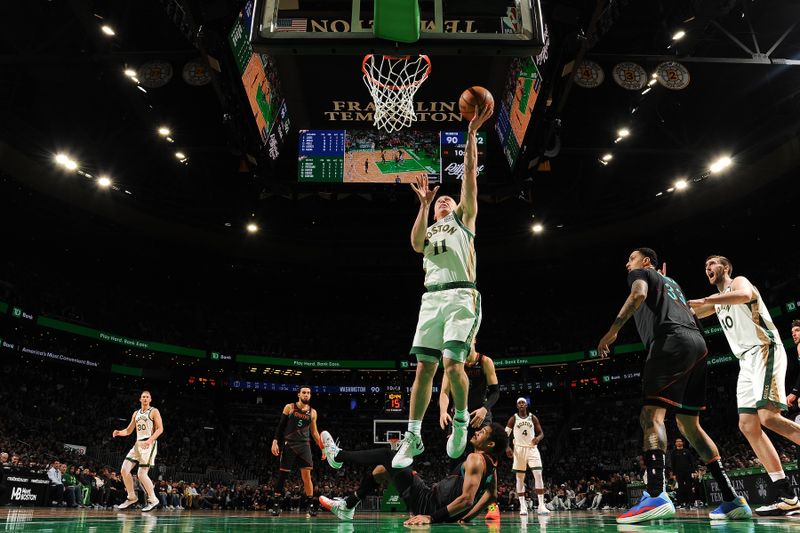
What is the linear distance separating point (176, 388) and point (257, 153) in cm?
2271

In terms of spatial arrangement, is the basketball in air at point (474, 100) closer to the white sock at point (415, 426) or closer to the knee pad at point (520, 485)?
the white sock at point (415, 426)

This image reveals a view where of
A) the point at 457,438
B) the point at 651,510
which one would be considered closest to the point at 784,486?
the point at 651,510

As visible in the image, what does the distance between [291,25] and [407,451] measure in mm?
5368

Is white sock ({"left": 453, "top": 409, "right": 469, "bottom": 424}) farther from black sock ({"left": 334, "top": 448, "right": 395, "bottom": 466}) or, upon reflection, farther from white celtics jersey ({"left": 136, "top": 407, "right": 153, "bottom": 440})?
white celtics jersey ({"left": 136, "top": 407, "right": 153, "bottom": 440})

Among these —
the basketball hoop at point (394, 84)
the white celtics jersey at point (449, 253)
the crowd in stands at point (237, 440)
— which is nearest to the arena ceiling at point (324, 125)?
the basketball hoop at point (394, 84)

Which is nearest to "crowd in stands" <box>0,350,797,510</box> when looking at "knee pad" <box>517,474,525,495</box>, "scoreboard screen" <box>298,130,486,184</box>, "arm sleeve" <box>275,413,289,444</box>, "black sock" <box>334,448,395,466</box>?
"arm sleeve" <box>275,413,289,444</box>

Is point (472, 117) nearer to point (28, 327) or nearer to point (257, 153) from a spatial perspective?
point (257, 153)

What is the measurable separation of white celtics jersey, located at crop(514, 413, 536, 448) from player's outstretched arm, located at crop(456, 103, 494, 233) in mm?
8202

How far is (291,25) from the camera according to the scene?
291 inches

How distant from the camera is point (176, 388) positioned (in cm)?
3262

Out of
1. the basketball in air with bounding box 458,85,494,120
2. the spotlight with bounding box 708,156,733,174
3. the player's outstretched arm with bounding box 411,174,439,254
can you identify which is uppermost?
the spotlight with bounding box 708,156,733,174

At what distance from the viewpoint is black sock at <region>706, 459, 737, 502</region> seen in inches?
207

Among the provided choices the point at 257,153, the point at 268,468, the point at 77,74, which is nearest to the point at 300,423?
the point at 257,153

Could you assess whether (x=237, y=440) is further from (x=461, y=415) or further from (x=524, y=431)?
(x=461, y=415)
